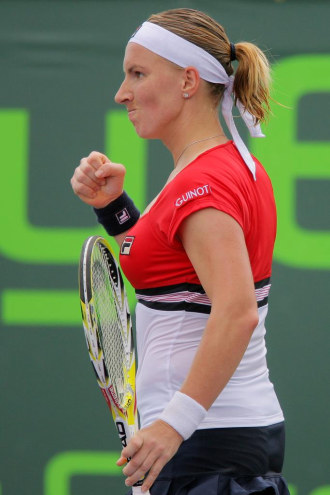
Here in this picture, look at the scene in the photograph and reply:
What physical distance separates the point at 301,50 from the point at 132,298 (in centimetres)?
108

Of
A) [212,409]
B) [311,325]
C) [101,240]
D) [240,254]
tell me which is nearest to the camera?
[240,254]

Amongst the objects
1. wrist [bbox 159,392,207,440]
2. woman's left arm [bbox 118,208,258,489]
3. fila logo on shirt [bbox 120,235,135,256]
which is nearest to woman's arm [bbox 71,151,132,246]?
fila logo on shirt [bbox 120,235,135,256]

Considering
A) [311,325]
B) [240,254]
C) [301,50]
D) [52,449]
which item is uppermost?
[301,50]

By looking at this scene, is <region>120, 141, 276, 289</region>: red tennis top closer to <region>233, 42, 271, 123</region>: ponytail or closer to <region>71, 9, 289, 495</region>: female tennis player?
<region>71, 9, 289, 495</region>: female tennis player

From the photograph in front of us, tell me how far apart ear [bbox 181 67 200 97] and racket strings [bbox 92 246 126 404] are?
1.20ft

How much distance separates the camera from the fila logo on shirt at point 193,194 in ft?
4.88

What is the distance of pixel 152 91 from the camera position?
5.53ft

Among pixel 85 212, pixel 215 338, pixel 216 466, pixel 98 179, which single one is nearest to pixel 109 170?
pixel 98 179

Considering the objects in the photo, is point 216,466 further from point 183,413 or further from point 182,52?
point 182,52

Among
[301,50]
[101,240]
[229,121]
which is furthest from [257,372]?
[301,50]

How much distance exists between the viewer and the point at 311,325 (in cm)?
303

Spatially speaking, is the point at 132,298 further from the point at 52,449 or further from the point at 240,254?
the point at 240,254

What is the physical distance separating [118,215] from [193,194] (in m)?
0.56

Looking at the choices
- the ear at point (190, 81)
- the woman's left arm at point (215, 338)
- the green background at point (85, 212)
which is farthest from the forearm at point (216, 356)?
the green background at point (85, 212)
